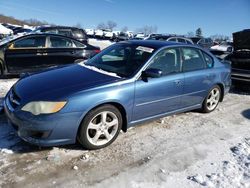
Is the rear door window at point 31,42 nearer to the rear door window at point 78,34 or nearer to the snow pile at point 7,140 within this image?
the snow pile at point 7,140

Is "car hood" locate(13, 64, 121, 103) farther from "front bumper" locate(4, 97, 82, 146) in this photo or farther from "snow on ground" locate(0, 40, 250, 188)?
"snow on ground" locate(0, 40, 250, 188)

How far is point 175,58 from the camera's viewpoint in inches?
196

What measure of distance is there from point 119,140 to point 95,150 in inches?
20.1

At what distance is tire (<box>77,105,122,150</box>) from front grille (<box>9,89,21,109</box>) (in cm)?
91

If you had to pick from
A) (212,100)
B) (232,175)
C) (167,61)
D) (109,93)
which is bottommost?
(232,175)

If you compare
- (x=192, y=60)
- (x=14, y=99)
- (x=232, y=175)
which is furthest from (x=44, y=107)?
(x=192, y=60)

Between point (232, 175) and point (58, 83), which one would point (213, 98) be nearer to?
point (232, 175)

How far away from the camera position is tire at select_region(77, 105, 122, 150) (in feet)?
12.4

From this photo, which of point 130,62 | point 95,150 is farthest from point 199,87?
point 95,150

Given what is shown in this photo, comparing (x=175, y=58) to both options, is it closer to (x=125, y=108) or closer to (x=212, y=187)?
(x=125, y=108)

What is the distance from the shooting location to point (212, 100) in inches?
235

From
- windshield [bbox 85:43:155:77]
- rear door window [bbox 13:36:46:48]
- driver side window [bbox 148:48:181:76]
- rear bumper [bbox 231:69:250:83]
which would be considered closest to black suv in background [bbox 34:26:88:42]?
rear door window [bbox 13:36:46:48]

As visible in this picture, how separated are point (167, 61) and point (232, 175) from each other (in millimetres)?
2135

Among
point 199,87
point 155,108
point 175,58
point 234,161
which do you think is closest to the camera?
point 234,161
